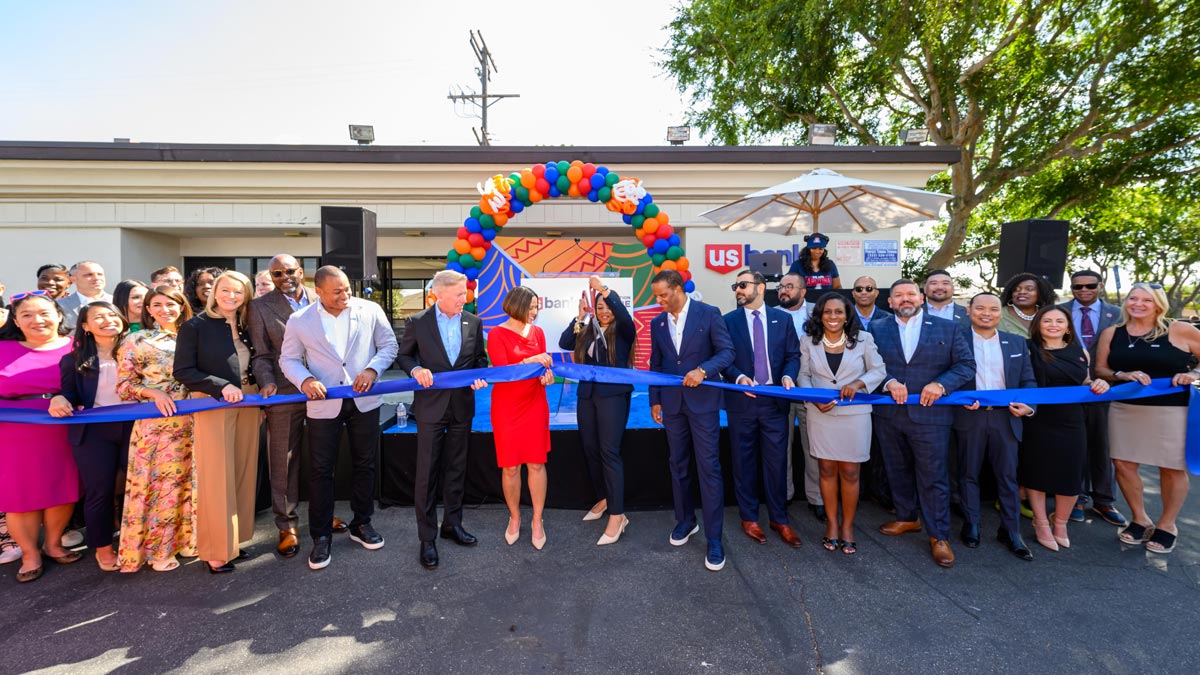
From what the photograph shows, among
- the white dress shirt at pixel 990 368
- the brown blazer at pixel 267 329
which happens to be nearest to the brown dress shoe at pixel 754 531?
the white dress shirt at pixel 990 368

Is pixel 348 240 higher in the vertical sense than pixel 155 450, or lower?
higher

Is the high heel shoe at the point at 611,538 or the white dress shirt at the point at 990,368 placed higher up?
the white dress shirt at the point at 990,368

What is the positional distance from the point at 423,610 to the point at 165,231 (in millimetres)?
9027

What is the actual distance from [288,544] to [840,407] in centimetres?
392

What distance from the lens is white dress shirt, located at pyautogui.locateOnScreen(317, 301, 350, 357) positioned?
3.33 meters

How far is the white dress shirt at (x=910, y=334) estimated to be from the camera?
3.50m

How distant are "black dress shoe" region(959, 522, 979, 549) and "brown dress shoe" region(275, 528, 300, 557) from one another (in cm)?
472

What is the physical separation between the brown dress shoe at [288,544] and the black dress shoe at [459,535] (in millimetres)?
989

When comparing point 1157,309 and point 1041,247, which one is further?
point 1041,247

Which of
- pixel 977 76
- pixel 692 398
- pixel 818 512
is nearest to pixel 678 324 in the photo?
pixel 692 398

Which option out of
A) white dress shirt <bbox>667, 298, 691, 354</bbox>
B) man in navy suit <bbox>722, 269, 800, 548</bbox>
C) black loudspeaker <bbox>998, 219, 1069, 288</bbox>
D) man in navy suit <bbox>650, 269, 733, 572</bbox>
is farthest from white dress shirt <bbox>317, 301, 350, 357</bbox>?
black loudspeaker <bbox>998, 219, 1069, 288</bbox>

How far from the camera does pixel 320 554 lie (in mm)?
3404

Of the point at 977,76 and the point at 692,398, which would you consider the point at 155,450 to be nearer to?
the point at 692,398

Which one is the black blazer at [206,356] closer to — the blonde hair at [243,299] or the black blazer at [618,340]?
the blonde hair at [243,299]
